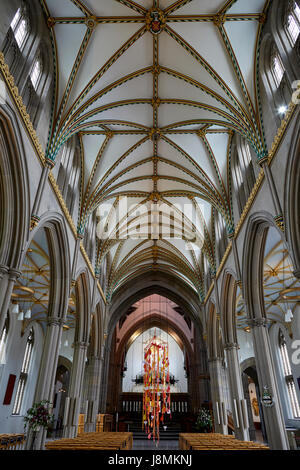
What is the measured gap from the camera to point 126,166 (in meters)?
15.5

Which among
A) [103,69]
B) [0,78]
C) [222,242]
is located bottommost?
[0,78]

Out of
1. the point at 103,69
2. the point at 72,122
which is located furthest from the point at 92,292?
the point at 103,69

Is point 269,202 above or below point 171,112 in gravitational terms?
below

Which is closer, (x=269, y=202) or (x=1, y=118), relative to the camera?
(x=1, y=118)

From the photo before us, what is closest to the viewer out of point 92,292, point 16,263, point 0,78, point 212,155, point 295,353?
point 0,78

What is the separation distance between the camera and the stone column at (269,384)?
9.03m

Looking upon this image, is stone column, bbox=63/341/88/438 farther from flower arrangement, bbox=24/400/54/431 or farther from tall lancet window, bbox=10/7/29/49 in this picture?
tall lancet window, bbox=10/7/29/49

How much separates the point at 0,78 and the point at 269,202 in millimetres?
7659

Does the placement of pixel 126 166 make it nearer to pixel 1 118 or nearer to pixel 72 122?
pixel 72 122

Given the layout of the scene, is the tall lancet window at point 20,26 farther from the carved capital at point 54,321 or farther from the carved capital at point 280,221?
the carved capital at point 54,321

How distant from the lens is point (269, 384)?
9.67 m

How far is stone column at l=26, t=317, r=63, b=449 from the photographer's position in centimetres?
959

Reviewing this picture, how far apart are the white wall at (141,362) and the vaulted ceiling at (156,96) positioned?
20711 millimetres

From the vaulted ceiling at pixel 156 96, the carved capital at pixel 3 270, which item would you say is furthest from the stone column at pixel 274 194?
the carved capital at pixel 3 270
